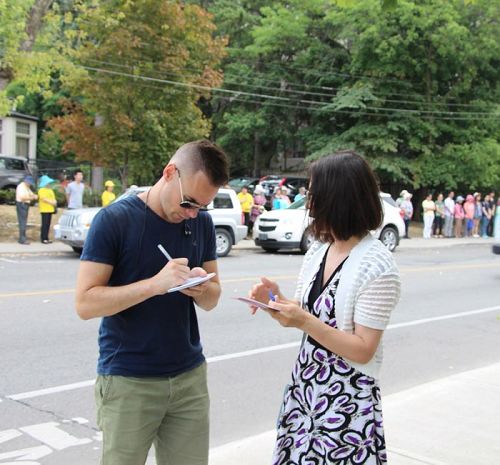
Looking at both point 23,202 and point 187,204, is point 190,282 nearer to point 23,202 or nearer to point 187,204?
point 187,204

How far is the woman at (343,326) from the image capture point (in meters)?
2.46

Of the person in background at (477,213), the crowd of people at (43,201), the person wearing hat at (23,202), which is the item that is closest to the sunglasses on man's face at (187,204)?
the crowd of people at (43,201)

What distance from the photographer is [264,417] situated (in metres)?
5.42

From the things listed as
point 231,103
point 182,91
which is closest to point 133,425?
point 182,91

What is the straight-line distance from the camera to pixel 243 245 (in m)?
20.5

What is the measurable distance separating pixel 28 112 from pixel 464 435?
4521 centimetres

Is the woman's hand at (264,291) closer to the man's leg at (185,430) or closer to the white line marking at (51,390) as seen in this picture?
the man's leg at (185,430)

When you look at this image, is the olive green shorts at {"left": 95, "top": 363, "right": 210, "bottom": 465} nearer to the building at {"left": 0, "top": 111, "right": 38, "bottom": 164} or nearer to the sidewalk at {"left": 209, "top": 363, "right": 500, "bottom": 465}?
the sidewalk at {"left": 209, "top": 363, "right": 500, "bottom": 465}

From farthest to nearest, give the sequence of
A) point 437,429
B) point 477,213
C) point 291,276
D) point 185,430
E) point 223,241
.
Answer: point 477,213, point 223,241, point 291,276, point 437,429, point 185,430

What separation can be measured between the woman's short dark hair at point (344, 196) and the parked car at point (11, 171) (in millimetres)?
26259

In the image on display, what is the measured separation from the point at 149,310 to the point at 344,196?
915mm

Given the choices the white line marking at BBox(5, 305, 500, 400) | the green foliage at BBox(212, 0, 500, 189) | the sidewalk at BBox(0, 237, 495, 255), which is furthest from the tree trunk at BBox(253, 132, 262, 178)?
the white line marking at BBox(5, 305, 500, 400)

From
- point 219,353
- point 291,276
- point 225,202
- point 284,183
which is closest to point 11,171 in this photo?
point 284,183

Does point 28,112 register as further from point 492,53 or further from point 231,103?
point 492,53
